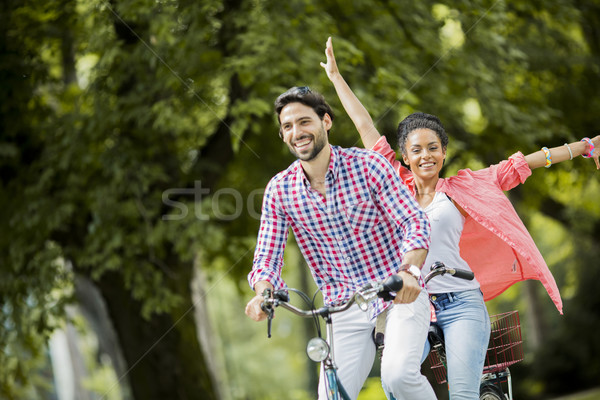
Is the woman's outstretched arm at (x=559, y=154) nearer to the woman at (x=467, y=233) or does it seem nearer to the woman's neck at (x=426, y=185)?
the woman at (x=467, y=233)

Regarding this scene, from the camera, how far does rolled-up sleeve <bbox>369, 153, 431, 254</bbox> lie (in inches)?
112

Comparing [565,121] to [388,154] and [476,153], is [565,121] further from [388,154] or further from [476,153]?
[388,154]

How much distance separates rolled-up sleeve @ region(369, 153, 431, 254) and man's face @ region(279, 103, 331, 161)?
10.3 inches

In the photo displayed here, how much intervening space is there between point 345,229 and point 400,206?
272 millimetres

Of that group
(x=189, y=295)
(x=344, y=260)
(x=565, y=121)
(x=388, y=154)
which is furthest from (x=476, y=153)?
(x=344, y=260)

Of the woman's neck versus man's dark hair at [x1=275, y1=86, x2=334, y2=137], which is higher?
man's dark hair at [x1=275, y1=86, x2=334, y2=137]

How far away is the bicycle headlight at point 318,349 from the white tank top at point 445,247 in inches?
37.0

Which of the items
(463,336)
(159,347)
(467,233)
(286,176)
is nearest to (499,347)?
(463,336)

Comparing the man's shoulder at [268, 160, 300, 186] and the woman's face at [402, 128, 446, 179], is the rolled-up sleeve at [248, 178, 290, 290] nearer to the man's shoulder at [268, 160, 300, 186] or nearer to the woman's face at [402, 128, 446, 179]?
the man's shoulder at [268, 160, 300, 186]

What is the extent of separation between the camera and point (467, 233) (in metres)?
3.80

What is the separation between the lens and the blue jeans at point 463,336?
11.1ft

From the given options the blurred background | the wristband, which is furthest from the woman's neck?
the blurred background

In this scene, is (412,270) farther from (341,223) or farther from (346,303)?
(341,223)

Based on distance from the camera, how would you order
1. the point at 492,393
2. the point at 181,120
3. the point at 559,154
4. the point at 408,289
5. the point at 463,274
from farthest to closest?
A: the point at 181,120
the point at 559,154
the point at 492,393
the point at 463,274
the point at 408,289
